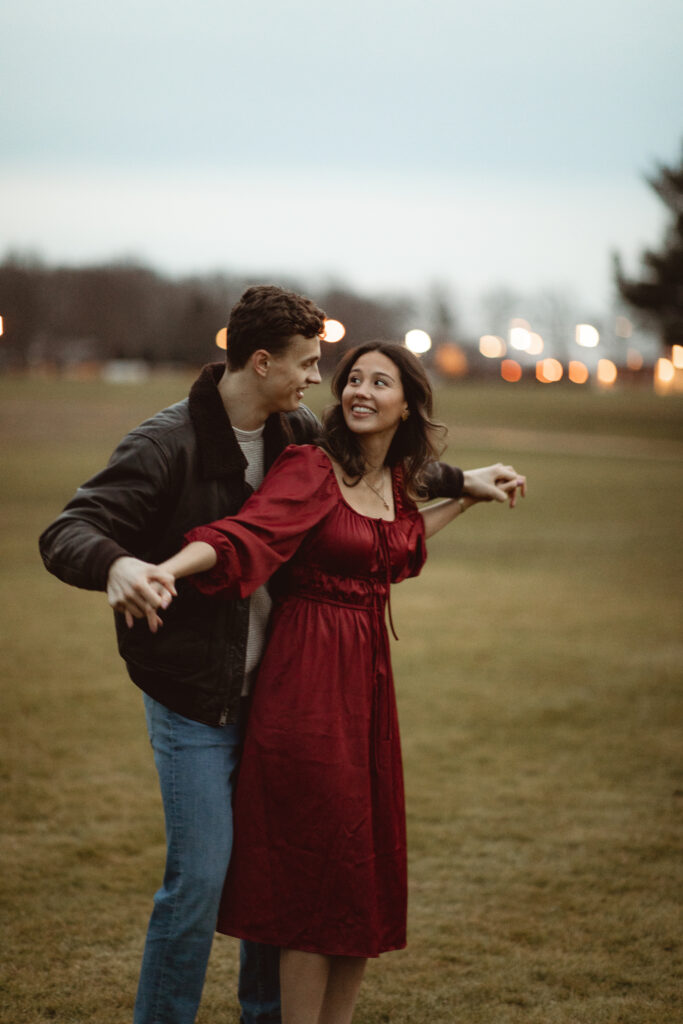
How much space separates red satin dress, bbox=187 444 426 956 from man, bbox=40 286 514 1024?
0.34 feet

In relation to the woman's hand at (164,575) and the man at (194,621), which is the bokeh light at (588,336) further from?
the woman's hand at (164,575)

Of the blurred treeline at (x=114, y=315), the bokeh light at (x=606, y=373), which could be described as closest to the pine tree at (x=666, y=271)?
the blurred treeline at (x=114, y=315)

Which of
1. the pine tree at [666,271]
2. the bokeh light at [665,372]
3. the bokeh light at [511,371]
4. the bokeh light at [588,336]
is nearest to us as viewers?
the pine tree at [666,271]

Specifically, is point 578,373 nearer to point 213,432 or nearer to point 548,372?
point 548,372

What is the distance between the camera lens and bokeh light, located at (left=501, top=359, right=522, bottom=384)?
358ft

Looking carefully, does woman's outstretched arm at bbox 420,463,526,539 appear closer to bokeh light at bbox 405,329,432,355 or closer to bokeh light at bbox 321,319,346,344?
bokeh light at bbox 405,329,432,355

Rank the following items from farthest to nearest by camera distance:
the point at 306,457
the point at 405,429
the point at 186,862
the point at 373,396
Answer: the point at 405,429 → the point at 373,396 → the point at 306,457 → the point at 186,862

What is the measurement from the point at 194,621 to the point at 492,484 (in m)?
1.24

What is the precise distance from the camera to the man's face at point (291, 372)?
3.12 metres

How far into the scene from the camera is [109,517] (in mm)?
2852

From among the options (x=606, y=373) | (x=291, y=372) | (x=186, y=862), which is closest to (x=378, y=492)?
(x=291, y=372)

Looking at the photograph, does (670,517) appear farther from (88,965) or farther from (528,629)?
(88,965)

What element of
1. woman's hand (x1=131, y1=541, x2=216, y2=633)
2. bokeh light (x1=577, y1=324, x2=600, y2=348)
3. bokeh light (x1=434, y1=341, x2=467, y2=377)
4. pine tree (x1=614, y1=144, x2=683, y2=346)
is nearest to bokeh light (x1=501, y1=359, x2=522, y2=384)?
bokeh light (x1=434, y1=341, x2=467, y2=377)

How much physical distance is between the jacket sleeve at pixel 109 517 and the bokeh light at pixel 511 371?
4220 inches
